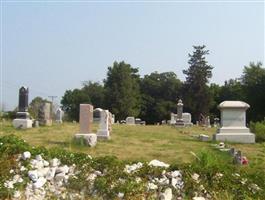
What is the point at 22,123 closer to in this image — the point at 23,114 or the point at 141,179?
the point at 23,114

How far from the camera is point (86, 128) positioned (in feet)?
54.0

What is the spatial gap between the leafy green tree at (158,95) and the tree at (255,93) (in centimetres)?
1215

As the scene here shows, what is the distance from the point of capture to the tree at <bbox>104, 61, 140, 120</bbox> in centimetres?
6384

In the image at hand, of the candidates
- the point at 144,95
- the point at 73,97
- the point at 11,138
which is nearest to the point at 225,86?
the point at 144,95

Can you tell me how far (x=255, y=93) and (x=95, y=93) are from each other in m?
26.5

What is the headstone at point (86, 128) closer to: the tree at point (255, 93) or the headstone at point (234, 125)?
the headstone at point (234, 125)

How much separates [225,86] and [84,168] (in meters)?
67.7

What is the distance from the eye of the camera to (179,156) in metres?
13.1

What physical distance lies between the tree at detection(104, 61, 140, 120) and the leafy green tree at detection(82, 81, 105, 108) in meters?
2.93

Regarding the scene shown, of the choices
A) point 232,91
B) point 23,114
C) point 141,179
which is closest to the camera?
point 141,179

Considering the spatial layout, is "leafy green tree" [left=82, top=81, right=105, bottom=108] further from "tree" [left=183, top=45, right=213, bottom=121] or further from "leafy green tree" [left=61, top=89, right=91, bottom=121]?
"tree" [left=183, top=45, right=213, bottom=121]

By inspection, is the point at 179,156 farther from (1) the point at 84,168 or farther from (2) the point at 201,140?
(2) the point at 201,140

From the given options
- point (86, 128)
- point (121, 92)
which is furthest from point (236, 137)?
point (121, 92)

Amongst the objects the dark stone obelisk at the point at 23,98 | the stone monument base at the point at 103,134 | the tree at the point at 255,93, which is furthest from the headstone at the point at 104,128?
the tree at the point at 255,93
